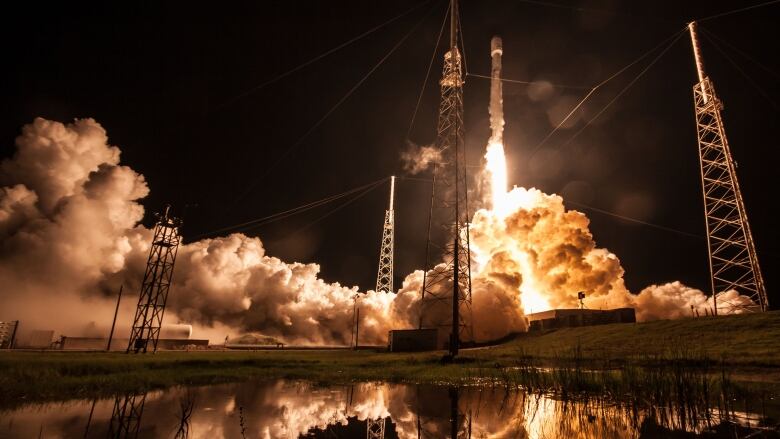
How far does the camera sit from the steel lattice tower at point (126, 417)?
624 cm

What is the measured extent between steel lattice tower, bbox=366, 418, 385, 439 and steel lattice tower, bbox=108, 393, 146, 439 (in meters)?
3.40

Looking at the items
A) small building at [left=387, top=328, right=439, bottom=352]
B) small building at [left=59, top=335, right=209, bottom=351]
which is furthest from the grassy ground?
small building at [left=59, top=335, right=209, bottom=351]

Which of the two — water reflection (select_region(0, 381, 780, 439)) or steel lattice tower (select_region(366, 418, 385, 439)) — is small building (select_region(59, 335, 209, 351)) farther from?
steel lattice tower (select_region(366, 418, 385, 439))

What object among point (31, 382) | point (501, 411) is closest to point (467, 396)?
point (501, 411)

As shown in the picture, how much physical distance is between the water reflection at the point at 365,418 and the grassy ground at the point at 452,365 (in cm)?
142

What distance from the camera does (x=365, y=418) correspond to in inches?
307

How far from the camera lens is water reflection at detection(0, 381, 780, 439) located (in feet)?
21.2

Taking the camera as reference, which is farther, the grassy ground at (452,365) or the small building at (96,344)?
the small building at (96,344)

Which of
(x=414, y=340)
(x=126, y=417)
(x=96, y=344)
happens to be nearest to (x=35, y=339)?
(x=96, y=344)

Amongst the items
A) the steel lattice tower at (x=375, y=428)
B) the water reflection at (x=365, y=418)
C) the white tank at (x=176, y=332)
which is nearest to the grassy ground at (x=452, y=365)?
the water reflection at (x=365, y=418)

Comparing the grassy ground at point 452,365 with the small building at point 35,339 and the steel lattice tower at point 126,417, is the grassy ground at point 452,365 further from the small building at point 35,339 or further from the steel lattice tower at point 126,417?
the small building at point 35,339

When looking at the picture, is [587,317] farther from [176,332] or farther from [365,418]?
[176,332]

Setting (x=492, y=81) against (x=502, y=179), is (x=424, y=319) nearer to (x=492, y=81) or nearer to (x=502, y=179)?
(x=502, y=179)

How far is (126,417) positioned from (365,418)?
13.9ft
